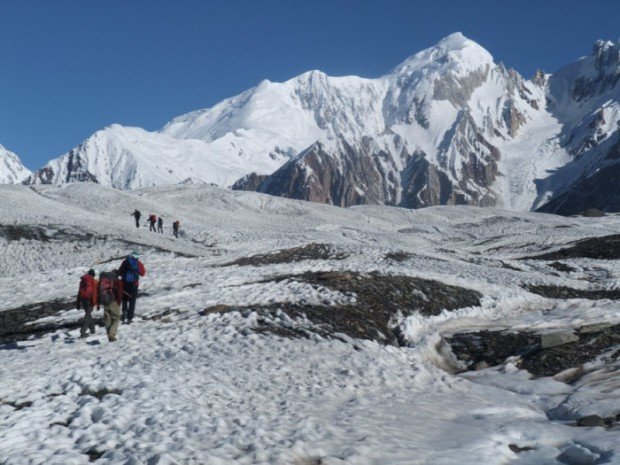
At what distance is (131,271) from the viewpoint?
21125mm

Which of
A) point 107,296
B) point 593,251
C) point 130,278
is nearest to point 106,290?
point 107,296

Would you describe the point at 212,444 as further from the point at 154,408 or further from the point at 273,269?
the point at 273,269

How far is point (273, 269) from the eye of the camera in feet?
105

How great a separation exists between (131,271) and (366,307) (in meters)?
8.60

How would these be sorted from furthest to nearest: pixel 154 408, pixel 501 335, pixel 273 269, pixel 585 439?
pixel 273 269, pixel 501 335, pixel 154 408, pixel 585 439

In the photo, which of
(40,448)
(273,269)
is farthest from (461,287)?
(40,448)

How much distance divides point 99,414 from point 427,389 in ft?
26.5

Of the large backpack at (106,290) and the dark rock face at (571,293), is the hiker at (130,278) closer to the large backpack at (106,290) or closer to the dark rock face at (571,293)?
the large backpack at (106,290)

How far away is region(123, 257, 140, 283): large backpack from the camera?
20969mm

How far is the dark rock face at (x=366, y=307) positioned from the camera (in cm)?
2004

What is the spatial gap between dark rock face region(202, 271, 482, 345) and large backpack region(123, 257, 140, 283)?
8.90ft

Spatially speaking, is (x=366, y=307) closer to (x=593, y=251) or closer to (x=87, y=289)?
(x=87, y=289)

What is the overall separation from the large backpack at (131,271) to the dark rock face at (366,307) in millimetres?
2712

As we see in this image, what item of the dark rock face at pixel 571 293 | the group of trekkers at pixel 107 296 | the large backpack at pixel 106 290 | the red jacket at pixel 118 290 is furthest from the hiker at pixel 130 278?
the dark rock face at pixel 571 293
